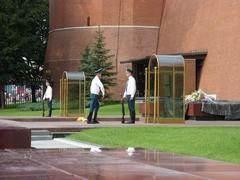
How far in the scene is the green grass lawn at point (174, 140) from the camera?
479 inches

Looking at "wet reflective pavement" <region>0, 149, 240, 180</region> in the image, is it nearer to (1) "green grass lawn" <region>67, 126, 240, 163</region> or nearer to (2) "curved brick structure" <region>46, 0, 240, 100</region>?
(1) "green grass lawn" <region>67, 126, 240, 163</region>

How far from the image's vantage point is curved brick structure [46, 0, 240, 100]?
37.1 m

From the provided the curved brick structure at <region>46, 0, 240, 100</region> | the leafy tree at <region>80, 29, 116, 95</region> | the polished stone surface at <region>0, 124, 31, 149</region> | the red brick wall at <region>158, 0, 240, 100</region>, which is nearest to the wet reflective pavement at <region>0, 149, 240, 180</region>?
the polished stone surface at <region>0, 124, 31, 149</region>

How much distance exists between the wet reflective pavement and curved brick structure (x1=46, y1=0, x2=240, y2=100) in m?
26.3

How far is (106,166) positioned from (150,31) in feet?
144

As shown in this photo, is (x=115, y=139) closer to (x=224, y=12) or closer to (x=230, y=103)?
(x=230, y=103)

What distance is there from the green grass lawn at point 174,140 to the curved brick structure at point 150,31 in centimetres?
1951

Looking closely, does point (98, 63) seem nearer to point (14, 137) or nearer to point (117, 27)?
point (117, 27)

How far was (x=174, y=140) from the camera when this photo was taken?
47.6 ft

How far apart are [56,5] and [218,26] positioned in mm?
22356

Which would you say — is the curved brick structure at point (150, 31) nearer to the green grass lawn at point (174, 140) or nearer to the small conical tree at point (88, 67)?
the small conical tree at point (88, 67)

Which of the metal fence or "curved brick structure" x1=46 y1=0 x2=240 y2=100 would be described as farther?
the metal fence

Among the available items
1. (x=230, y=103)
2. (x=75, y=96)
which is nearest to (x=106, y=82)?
(x=75, y=96)

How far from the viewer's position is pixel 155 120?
2284 cm
